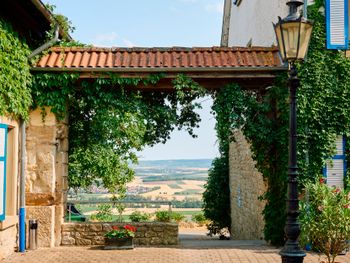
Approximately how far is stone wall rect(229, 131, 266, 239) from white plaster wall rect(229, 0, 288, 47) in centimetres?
279

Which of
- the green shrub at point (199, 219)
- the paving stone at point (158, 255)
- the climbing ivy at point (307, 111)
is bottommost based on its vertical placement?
the green shrub at point (199, 219)

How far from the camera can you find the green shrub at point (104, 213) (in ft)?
39.6

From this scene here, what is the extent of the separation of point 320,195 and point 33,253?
16.9ft

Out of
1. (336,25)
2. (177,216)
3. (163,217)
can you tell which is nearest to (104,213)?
(163,217)

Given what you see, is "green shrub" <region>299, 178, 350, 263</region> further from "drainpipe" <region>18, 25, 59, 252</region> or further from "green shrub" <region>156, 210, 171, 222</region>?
"drainpipe" <region>18, 25, 59, 252</region>

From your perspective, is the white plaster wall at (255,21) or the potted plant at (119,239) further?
the white plaster wall at (255,21)

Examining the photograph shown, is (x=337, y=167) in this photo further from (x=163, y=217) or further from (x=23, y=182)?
(x=23, y=182)

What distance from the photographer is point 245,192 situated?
16031mm

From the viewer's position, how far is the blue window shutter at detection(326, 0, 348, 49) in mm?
11039

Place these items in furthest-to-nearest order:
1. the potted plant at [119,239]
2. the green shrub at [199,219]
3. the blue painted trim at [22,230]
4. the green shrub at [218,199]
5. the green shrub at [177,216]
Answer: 1. the green shrub at [199,219]
2. the green shrub at [177,216]
3. the green shrub at [218,199]
4. the potted plant at [119,239]
5. the blue painted trim at [22,230]

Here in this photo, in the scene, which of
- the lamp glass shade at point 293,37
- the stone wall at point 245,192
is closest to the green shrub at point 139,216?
the stone wall at point 245,192

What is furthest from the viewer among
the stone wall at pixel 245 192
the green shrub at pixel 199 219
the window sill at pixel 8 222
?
the green shrub at pixel 199 219

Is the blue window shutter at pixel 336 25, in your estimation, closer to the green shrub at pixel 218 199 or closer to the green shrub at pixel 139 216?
the green shrub at pixel 139 216

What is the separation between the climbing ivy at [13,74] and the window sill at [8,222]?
5.93 feet
